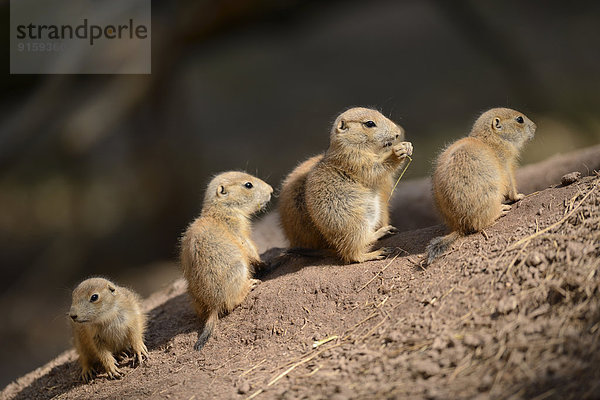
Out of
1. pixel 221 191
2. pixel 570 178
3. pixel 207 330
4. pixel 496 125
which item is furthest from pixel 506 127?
pixel 207 330

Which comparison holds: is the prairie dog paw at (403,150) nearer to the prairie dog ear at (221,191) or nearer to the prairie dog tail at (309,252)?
the prairie dog tail at (309,252)

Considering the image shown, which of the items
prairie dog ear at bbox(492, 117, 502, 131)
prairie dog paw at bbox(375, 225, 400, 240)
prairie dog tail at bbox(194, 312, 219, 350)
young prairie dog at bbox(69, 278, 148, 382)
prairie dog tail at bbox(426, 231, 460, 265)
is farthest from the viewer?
prairie dog paw at bbox(375, 225, 400, 240)

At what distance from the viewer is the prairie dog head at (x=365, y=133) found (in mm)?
6363

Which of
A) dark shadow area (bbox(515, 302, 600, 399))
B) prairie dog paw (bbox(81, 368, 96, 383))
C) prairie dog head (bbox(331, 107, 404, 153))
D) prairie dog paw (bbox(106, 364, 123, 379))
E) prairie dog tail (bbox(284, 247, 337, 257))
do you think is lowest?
prairie dog paw (bbox(81, 368, 96, 383))

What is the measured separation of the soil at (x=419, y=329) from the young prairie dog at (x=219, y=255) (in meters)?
0.18

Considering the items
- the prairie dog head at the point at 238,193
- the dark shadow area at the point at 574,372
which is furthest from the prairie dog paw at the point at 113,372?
the dark shadow area at the point at 574,372

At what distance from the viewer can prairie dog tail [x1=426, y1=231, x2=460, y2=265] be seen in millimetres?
5375

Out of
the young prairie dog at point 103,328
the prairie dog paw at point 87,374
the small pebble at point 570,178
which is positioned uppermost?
the small pebble at point 570,178

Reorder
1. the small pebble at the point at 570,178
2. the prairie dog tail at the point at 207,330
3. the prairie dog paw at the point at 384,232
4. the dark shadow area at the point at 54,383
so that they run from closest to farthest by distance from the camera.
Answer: the small pebble at the point at 570,178
the prairie dog tail at the point at 207,330
the dark shadow area at the point at 54,383
the prairie dog paw at the point at 384,232

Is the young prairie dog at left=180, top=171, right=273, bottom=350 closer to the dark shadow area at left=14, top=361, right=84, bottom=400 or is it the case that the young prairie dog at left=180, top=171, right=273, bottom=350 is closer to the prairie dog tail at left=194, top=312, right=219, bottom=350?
the prairie dog tail at left=194, top=312, right=219, bottom=350

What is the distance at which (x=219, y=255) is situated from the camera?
6082 mm

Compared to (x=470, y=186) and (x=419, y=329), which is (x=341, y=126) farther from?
(x=419, y=329)

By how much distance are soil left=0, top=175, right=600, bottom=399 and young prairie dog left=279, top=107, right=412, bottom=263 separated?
0.31 metres

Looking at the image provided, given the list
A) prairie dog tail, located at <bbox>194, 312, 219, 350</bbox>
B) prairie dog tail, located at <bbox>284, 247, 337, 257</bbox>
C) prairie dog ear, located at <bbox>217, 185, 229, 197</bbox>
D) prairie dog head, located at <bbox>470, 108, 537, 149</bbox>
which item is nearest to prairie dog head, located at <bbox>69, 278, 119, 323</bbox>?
prairie dog tail, located at <bbox>194, 312, 219, 350</bbox>
